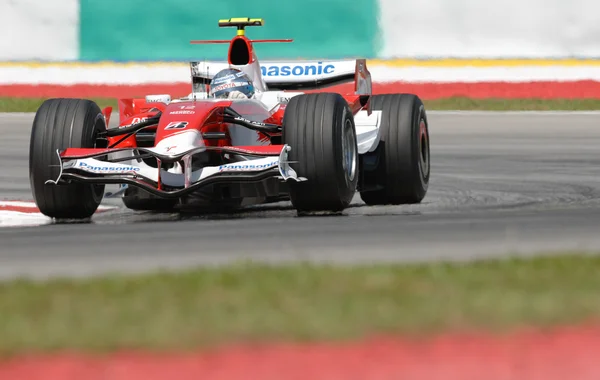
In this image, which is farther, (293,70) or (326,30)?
(326,30)

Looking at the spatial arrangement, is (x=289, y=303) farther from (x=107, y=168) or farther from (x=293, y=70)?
(x=293, y=70)

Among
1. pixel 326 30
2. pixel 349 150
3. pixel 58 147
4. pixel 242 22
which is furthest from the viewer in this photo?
pixel 326 30

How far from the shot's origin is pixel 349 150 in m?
10.1

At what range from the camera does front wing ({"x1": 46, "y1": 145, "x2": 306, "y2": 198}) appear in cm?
916

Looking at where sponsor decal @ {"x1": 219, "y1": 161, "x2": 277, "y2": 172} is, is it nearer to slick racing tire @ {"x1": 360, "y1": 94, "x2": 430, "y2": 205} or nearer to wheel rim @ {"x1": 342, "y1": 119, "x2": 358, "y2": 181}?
wheel rim @ {"x1": 342, "y1": 119, "x2": 358, "y2": 181}

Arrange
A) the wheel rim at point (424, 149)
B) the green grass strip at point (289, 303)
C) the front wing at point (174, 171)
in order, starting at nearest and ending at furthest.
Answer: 1. the green grass strip at point (289, 303)
2. the front wing at point (174, 171)
3. the wheel rim at point (424, 149)

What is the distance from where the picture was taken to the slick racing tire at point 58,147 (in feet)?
31.8

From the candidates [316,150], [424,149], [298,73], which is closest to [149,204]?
[298,73]

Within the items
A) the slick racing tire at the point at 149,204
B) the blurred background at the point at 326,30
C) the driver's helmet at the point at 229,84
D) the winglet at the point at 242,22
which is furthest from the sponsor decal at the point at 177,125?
the blurred background at the point at 326,30

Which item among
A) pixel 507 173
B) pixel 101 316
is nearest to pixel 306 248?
pixel 101 316

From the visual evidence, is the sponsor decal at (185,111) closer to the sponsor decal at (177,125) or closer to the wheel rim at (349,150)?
the sponsor decal at (177,125)

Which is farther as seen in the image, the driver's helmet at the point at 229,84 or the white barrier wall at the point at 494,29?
the white barrier wall at the point at 494,29

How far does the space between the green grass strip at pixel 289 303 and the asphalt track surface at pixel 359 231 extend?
605mm

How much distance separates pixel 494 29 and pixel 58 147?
46.2 ft
